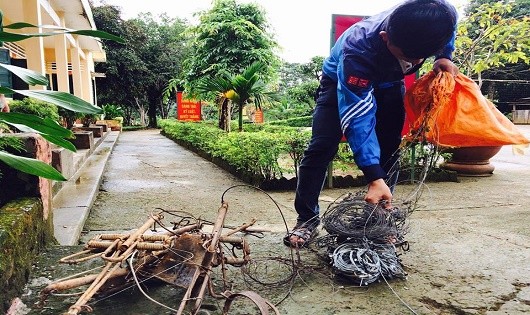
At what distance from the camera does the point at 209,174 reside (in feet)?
18.0

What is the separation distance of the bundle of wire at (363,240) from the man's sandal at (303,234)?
168 millimetres

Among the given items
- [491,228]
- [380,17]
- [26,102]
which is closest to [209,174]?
[26,102]

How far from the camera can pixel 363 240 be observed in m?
1.82

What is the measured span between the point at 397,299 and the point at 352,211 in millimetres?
478

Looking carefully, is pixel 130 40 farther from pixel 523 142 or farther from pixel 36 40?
pixel 523 142

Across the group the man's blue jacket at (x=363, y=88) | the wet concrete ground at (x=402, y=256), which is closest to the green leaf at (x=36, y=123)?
the wet concrete ground at (x=402, y=256)

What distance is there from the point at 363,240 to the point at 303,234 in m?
0.42

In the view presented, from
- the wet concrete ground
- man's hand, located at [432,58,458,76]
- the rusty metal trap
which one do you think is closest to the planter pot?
the wet concrete ground

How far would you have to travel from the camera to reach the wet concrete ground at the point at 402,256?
1.54 m

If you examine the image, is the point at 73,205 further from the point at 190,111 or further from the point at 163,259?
the point at 190,111

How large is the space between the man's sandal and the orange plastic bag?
713 mm

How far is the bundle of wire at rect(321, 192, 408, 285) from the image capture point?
68.3 inches

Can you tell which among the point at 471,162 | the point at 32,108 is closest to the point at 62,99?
the point at 32,108

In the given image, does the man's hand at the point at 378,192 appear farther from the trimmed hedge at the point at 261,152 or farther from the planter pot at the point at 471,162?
the planter pot at the point at 471,162
